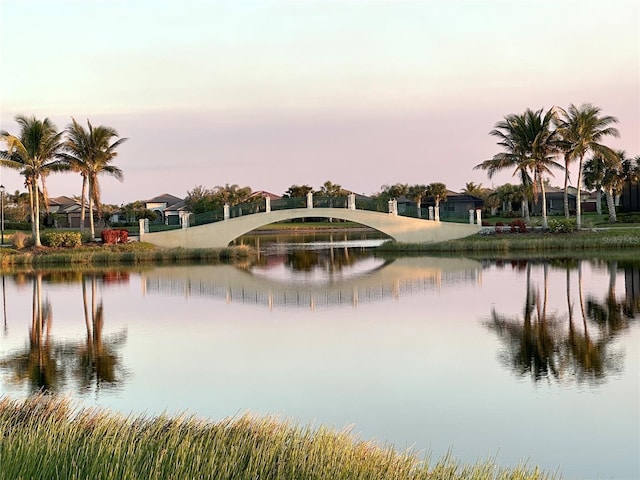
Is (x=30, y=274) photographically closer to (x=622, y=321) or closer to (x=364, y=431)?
(x=622, y=321)

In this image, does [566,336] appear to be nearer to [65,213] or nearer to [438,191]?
[438,191]

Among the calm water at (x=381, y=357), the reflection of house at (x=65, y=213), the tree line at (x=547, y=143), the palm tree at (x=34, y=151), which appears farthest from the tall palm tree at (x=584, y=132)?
the reflection of house at (x=65, y=213)

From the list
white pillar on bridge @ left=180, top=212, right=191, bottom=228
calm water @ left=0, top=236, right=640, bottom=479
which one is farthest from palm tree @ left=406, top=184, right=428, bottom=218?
calm water @ left=0, top=236, right=640, bottom=479

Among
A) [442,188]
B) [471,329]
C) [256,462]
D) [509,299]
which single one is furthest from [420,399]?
[442,188]

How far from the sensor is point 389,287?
27.5 meters

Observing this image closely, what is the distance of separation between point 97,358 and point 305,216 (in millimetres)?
30286

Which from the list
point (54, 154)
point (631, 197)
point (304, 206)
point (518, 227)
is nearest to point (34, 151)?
point (54, 154)

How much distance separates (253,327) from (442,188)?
218 feet

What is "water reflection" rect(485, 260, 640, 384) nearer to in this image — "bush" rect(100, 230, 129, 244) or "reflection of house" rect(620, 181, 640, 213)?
"bush" rect(100, 230, 129, 244)

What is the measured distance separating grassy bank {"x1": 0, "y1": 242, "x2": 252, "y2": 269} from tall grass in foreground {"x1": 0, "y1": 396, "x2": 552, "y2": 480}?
3371cm

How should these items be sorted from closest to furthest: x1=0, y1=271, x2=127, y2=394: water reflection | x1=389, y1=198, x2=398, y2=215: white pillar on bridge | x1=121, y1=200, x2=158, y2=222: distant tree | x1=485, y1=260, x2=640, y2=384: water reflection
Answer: x1=0, y1=271, x2=127, y2=394: water reflection → x1=485, y1=260, x2=640, y2=384: water reflection → x1=389, y1=198, x2=398, y2=215: white pillar on bridge → x1=121, y1=200, x2=158, y2=222: distant tree

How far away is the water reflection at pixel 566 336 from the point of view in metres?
13.2

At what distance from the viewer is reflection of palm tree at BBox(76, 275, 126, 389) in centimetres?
1343

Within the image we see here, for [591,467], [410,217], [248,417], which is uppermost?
[410,217]
